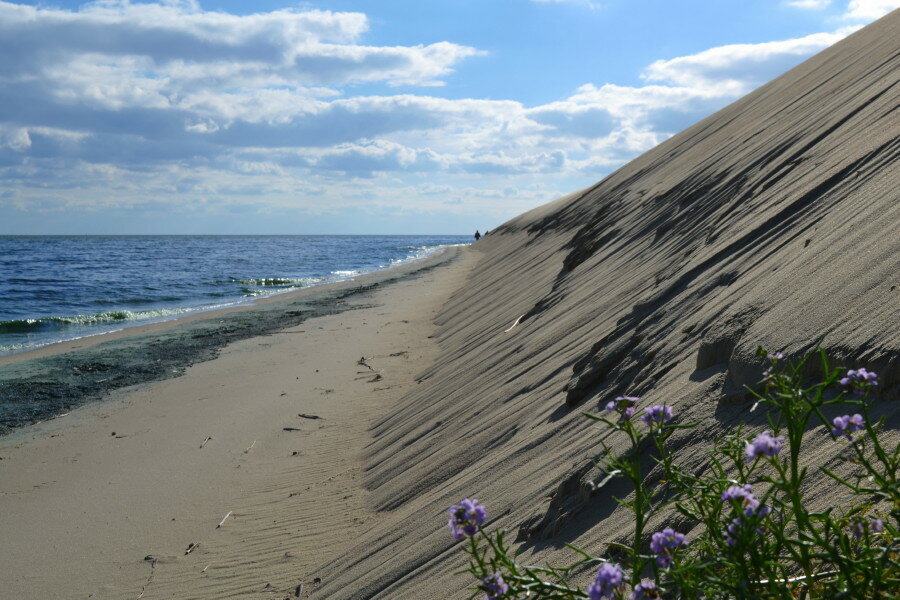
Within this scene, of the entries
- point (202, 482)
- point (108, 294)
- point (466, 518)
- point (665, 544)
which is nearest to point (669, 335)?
point (665, 544)

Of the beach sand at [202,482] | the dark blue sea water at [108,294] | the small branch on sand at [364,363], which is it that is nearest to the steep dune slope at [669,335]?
the beach sand at [202,482]

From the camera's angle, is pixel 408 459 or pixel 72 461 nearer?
pixel 408 459

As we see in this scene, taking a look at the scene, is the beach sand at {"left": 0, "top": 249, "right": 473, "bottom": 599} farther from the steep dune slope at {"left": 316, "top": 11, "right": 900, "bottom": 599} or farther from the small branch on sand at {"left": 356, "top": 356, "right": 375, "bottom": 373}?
the steep dune slope at {"left": 316, "top": 11, "right": 900, "bottom": 599}

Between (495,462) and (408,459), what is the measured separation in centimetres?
111

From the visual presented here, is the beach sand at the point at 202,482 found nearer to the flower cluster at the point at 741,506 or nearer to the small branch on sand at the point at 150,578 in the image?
the small branch on sand at the point at 150,578

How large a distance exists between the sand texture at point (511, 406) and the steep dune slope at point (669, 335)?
16mm

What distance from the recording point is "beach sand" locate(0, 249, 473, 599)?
3670 mm

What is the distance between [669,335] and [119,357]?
9.25m

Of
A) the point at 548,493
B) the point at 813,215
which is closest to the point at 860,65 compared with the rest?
the point at 813,215

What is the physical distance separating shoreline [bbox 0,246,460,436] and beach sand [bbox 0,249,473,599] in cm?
50

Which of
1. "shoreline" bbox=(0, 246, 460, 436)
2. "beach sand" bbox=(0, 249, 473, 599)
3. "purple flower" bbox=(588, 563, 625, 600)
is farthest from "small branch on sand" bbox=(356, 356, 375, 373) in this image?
"purple flower" bbox=(588, 563, 625, 600)

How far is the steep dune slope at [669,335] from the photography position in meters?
2.30

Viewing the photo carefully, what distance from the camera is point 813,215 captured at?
3.64 metres

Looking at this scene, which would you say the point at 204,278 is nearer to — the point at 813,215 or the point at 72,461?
the point at 72,461
